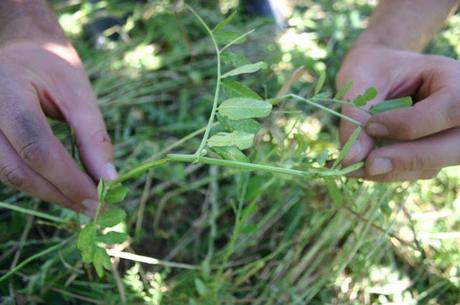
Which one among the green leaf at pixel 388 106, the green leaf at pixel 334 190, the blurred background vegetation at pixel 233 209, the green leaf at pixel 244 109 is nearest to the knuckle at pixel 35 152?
the blurred background vegetation at pixel 233 209

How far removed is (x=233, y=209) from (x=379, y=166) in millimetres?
412

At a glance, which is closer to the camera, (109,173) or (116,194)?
(116,194)

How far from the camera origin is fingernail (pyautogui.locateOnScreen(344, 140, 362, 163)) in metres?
0.97

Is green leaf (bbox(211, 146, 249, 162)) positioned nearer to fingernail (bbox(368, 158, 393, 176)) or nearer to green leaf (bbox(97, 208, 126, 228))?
green leaf (bbox(97, 208, 126, 228))

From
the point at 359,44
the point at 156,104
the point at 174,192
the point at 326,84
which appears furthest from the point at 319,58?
the point at 174,192

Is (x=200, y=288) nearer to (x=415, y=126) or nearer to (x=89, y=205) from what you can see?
(x=89, y=205)

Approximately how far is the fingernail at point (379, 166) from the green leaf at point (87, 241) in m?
0.52

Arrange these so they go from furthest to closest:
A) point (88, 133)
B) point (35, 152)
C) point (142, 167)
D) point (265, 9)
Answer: point (265, 9) → point (88, 133) → point (35, 152) → point (142, 167)

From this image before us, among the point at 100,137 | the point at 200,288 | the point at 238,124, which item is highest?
the point at 238,124

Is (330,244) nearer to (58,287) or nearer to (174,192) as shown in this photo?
(174,192)

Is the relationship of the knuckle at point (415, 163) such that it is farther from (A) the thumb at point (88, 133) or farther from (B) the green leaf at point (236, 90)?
(A) the thumb at point (88, 133)

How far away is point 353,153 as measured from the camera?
0.98 metres

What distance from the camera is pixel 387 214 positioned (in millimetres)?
1092

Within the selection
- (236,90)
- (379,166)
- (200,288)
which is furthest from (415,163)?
(200,288)
